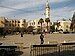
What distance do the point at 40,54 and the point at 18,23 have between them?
6021 inches

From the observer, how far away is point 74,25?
3888 centimetres

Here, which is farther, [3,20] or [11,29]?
[3,20]

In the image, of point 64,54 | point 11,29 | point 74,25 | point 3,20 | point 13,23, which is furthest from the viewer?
point 13,23

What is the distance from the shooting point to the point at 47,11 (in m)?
167

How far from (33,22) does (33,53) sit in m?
154

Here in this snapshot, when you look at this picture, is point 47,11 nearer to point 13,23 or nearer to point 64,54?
point 13,23

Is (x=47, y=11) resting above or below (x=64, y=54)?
above

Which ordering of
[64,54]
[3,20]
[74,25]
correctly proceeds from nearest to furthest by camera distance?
[64,54]
[74,25]
[3,20]

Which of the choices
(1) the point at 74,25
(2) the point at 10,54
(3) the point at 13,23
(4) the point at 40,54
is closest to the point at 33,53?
(4) the point at 40,54

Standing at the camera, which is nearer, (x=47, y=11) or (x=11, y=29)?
(x=11, y=29)

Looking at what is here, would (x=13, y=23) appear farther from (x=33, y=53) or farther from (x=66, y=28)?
(x=33, y=53)

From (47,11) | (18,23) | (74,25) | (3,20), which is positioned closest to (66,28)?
(47,11)

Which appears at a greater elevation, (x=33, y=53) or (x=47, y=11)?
(x=47, y=11)

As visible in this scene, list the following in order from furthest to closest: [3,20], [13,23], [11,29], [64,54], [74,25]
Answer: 1. [13,23]
2. [3,20]
3. [11,29]
4. [74,25]
5. [64,54]
